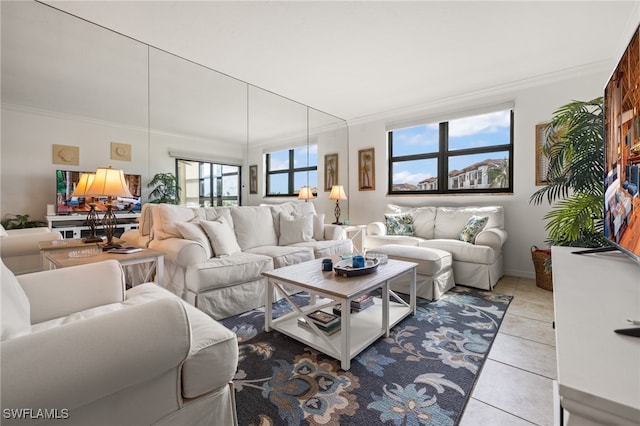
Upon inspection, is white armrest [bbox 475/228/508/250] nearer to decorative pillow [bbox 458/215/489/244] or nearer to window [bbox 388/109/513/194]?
decorative pillow [bbox 458/215/489/244]

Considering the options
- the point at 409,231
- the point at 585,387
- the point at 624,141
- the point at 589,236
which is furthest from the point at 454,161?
the point at 585,387

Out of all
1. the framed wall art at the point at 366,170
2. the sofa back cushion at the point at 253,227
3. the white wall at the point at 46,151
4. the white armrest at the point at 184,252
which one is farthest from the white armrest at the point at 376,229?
the white wall at the point at 46,151

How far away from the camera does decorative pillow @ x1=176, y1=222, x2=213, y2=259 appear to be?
2443 millimetres

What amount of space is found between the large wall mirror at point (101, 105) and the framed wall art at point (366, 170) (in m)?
2.07

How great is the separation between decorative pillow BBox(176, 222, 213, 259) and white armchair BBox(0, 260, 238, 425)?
1.21 meters

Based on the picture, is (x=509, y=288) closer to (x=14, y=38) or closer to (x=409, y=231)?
(x=409, y=231)

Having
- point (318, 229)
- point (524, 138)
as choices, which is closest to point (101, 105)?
point (318, 229)

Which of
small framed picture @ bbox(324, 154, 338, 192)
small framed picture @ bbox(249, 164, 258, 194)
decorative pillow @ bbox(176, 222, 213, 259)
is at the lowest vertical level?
decorative pillow @ bbox(176, 222, 213, 259)

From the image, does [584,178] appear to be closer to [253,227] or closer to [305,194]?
[253,227]

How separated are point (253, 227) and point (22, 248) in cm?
184

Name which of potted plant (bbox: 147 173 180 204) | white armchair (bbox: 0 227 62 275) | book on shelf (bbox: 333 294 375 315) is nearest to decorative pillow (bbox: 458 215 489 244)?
book on shelf (bbox: 333 294 375 315)

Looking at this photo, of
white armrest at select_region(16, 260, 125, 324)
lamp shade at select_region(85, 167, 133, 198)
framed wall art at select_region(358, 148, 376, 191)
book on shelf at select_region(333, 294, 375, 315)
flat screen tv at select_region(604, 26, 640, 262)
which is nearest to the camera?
flat screen tv at select_region(604, 26, 640, 262)

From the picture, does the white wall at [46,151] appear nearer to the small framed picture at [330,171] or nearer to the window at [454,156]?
the small framed picture at [330,171]

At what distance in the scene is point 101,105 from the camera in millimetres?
2570
